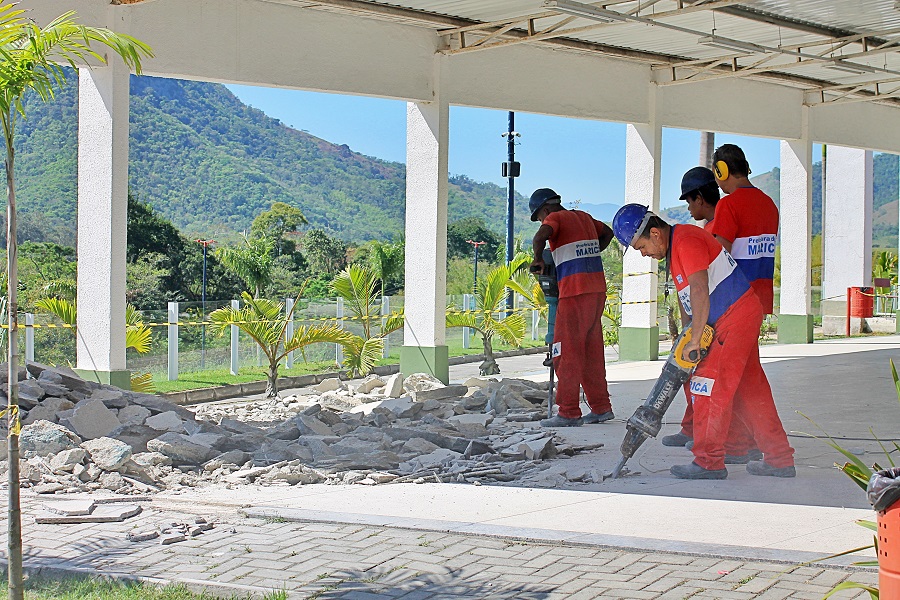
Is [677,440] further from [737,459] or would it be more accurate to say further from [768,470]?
[768,470]

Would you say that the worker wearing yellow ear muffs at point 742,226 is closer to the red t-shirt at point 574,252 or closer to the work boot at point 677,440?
the work boot at point 677,440

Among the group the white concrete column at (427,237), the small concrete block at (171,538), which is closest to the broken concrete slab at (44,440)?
the small concrete block at (171,538)

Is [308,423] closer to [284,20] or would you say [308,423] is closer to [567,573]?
[567,573]

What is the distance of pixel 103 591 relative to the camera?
191 inches

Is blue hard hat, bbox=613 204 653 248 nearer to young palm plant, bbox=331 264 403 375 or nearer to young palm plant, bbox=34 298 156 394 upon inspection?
young palm plant, bbox=34 298 156 394

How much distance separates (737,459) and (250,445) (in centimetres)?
367

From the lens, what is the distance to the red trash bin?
86.4 feet

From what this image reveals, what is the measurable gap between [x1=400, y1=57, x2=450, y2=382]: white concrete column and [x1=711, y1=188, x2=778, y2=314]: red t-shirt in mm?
6859

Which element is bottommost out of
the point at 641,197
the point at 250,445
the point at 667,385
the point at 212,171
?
the point at 250,445

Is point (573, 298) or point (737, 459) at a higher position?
point (573, 298)

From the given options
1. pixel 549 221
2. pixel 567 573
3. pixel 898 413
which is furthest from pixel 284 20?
pixel 567 573

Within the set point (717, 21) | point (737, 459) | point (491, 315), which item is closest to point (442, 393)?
point (737, 459)

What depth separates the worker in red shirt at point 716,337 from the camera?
714 centimetres

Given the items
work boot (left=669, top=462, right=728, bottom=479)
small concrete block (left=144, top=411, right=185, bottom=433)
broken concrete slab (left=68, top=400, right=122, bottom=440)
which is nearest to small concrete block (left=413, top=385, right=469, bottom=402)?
small concrete block (left=144, top=411, right=185, bottom=433)
